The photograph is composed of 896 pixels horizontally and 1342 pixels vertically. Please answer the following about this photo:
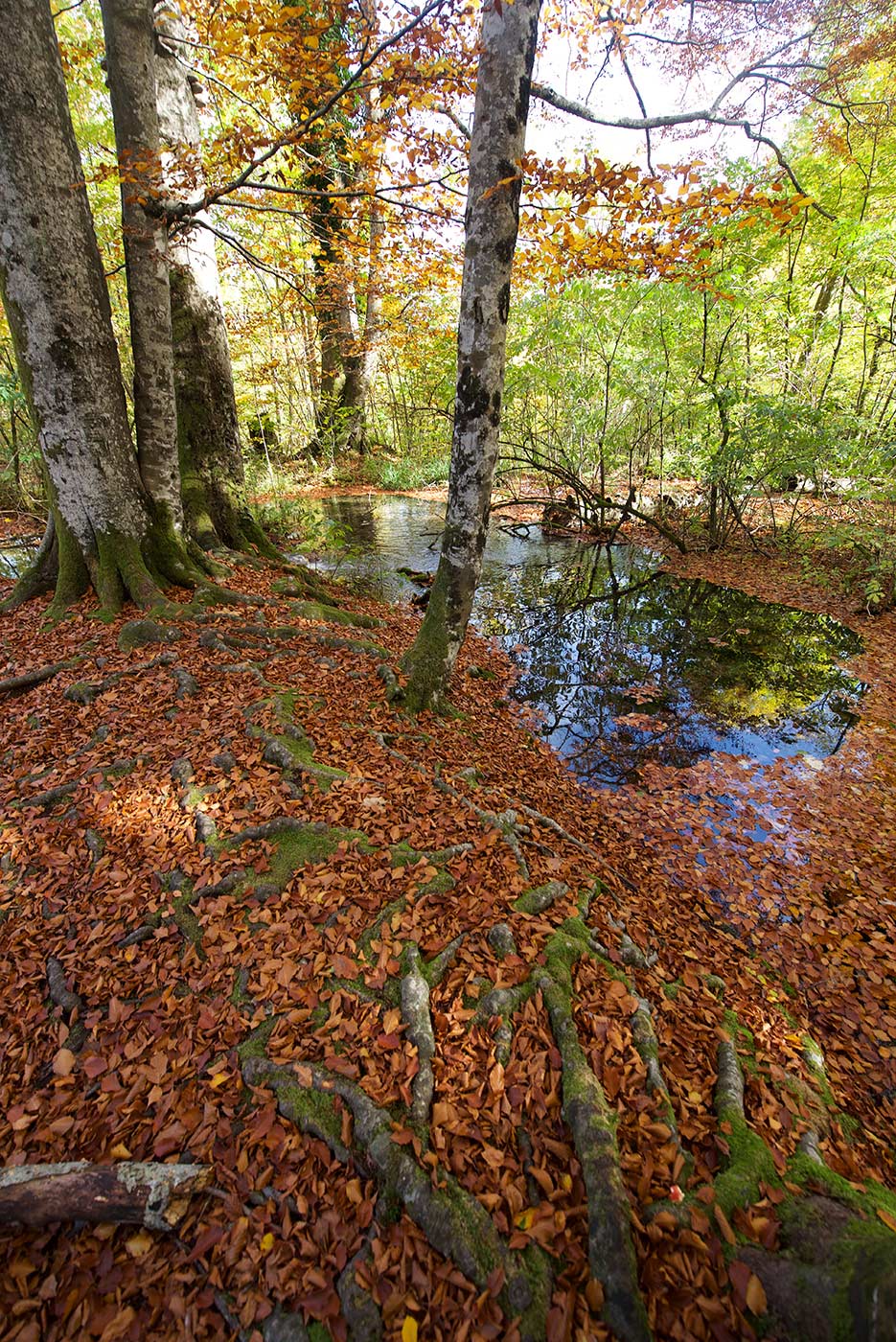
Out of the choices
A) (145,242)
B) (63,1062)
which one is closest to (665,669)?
(63,1062)

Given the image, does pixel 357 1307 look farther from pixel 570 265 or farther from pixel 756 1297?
pixel 570 265

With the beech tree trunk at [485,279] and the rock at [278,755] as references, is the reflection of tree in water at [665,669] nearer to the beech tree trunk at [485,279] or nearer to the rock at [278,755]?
the beech tree trunk at [485,279]

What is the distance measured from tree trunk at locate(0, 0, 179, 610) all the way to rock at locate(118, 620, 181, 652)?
559 mm

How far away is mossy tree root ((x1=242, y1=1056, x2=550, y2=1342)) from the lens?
197 cm

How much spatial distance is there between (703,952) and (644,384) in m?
15.7

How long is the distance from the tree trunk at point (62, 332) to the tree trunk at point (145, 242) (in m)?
0.50

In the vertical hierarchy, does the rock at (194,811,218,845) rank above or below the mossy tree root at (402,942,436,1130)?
above

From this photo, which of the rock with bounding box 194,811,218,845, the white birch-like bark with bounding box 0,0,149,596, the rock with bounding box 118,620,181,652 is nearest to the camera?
the rock with bounding box 194,811,218,845

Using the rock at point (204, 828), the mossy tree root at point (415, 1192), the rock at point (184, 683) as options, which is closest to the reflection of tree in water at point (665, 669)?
the rock at point (204, 828)

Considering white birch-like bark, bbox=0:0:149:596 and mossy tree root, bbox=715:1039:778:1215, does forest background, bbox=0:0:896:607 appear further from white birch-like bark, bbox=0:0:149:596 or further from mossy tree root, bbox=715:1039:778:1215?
mossy tree root, bbox=715:1039:778:1215

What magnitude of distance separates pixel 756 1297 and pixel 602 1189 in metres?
0.56

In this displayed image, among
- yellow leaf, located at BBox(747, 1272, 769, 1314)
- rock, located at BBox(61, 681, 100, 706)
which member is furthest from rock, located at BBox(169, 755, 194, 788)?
yellow leaf, located at BBox(747, 1272, 769, 1314)

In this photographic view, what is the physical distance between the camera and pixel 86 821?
399cm

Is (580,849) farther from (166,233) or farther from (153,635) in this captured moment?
(166,233)
